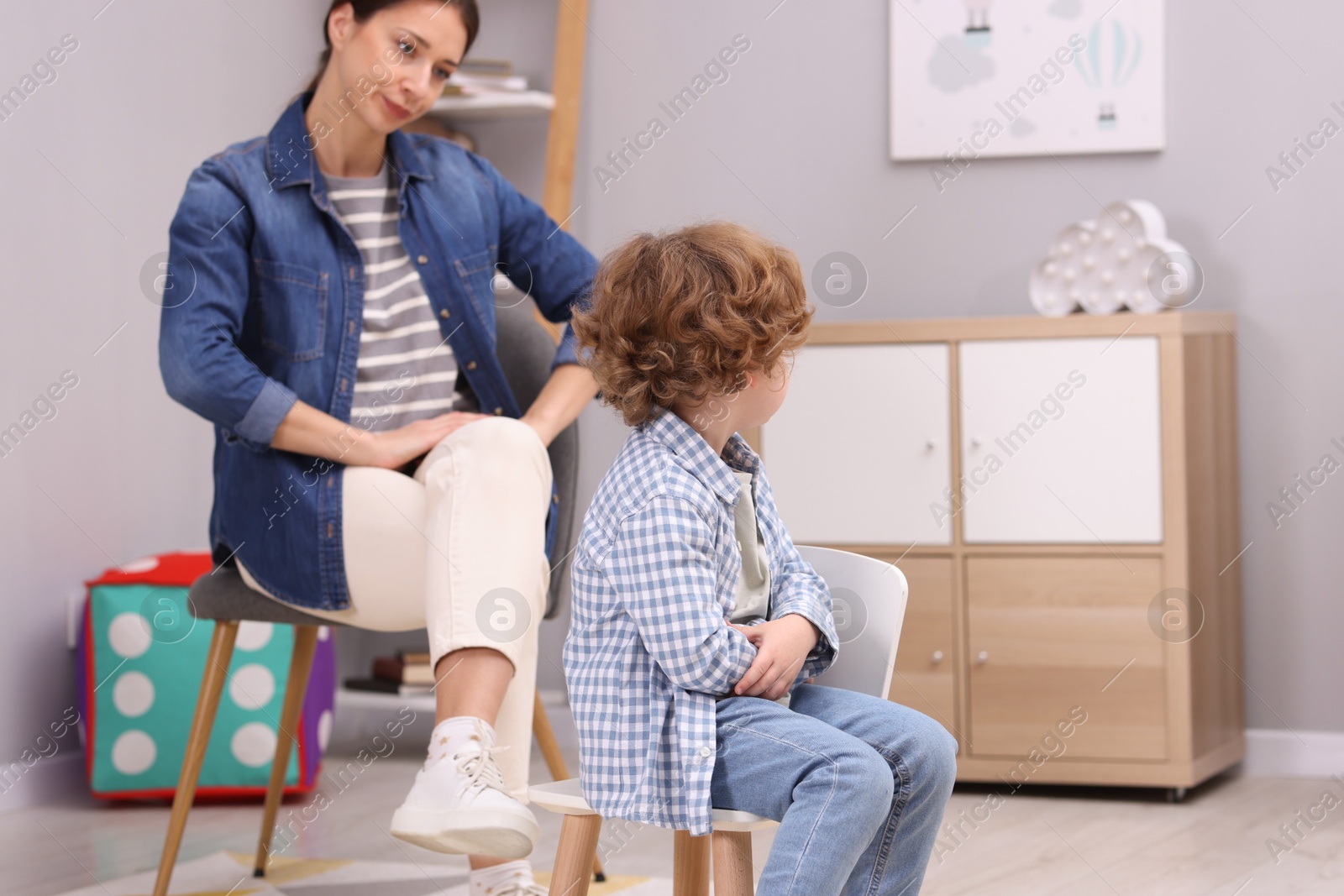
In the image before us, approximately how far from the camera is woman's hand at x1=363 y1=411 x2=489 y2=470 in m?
1.40

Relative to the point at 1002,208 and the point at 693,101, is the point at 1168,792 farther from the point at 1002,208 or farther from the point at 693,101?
the point at 693,101

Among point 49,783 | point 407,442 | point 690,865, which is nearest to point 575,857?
point 690,865

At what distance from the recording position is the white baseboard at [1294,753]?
226 cm

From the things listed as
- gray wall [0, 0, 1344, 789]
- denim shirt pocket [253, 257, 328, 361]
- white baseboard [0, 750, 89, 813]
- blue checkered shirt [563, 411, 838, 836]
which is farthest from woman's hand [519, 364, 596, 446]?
white baseboard [0, 750, 89, 813]

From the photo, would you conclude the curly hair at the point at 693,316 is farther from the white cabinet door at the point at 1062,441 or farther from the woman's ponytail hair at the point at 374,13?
the white cabinet door at the point at 1062,441

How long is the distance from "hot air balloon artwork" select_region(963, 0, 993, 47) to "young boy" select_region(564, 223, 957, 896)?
5.37 feet

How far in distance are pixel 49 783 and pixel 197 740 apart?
0.77 meters

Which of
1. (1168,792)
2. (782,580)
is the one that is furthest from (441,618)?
(1168,792)

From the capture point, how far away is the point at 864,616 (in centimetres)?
108

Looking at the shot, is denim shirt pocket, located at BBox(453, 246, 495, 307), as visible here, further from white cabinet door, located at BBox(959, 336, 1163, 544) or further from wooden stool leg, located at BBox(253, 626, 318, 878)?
white cabinet door, located at BBox(959, 336, 1163, 544)

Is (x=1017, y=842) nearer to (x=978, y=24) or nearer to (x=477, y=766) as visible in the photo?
(x=477, y=766)

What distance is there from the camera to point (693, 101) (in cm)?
267

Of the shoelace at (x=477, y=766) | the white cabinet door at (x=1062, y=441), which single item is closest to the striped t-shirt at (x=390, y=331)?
the shoelace at (x=477, y=766)

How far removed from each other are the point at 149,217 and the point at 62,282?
26 cm
